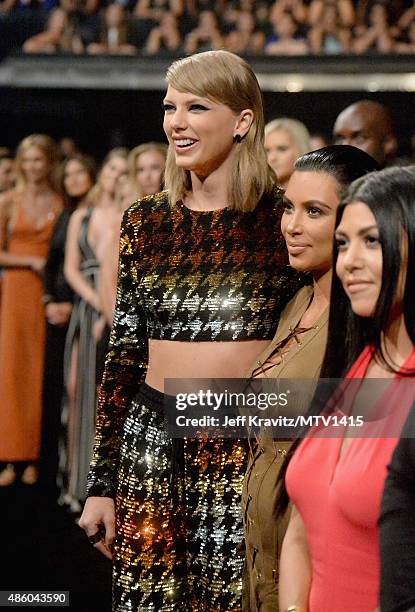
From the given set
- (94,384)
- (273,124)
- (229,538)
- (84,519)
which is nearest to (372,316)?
(229,538)

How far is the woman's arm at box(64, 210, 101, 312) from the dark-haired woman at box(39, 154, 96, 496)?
0.24 feet

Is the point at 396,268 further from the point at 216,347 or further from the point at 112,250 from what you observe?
the point at 112,250

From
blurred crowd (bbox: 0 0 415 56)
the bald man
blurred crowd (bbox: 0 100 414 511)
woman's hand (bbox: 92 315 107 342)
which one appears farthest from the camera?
blurred crowd (bbox: 0 0 415 56)

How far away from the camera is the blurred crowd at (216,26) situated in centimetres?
775

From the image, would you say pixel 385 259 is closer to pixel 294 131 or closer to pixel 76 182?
pixel 294 131

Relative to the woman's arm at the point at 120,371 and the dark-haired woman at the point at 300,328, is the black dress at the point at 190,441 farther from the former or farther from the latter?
the dark-haired woman at the point at 300,328

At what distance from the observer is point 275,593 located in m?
1.81

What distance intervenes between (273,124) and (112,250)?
0.85 meters

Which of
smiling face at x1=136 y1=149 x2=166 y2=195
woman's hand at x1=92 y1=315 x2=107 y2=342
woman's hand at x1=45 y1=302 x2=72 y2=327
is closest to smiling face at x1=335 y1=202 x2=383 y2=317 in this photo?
smiling face at x1=136 y1=149 x2=166 y2=195

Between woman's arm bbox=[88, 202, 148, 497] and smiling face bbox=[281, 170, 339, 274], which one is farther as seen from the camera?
woman's arm bbox=[88, 202, 148, 497]

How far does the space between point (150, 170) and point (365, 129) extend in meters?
1.01

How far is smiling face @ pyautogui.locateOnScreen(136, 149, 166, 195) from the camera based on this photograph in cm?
438

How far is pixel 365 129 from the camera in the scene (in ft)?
12.4

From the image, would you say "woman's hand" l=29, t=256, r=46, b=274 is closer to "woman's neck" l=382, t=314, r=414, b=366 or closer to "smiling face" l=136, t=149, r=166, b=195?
"smiling face" l=136, t=149, r=166, b=195
